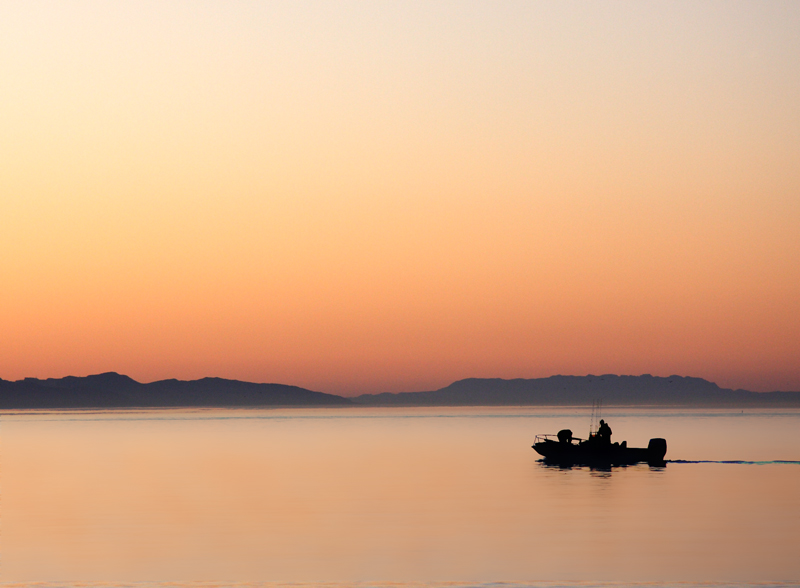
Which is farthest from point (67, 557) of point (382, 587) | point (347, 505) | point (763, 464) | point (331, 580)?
point (763, 464)

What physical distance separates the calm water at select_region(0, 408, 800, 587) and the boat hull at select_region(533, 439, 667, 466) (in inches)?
49.3

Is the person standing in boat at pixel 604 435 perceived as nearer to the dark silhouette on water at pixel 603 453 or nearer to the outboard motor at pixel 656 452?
the dark silhouette on water at pixel 603 453

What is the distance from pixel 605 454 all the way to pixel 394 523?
122 feet

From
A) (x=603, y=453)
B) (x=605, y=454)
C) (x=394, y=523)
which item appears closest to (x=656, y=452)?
(x=605, y=454)

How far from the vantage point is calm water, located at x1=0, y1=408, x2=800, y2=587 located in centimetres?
3494

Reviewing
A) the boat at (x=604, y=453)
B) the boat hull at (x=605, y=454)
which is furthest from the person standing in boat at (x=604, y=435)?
the boat hull at (x=605, y=454)

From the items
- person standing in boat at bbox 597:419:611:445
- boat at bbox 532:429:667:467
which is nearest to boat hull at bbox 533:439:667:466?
boat at bbox 532:429:667:467

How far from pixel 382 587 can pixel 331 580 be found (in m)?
3.48

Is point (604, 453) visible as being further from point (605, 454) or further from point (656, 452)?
point (656, 452)

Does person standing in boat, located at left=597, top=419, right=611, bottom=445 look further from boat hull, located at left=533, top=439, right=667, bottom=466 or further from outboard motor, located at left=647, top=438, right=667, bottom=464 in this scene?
outboard motor, located at left=647, top=438, right=667, bottom=464

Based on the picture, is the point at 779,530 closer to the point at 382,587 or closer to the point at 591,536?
the point at 591,536

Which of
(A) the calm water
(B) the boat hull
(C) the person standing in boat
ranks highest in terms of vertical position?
(C) the person standing in boat

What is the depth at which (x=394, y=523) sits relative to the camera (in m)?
47.9

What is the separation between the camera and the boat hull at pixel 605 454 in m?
80.5
